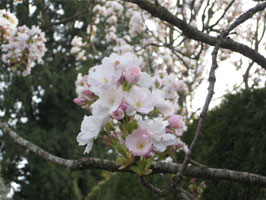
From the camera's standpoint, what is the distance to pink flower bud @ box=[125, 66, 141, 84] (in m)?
1.01

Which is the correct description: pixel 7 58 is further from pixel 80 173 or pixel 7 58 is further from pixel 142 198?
pixel 80 173

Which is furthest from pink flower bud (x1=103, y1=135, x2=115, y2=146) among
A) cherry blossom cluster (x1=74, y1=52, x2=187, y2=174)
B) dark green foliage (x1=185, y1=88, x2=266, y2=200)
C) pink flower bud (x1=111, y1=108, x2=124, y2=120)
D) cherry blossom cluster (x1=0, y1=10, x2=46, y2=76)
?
cherry blossom cluster (x1=0, y1=10, x2=46, y2=76)

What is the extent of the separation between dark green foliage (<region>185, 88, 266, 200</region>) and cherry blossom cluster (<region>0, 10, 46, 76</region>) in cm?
162

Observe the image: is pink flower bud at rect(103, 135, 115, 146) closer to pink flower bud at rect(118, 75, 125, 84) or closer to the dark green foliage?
pink flower bud at rect(118, 75, 125, 84)

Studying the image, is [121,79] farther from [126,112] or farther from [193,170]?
[193,170]

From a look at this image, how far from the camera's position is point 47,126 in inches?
361

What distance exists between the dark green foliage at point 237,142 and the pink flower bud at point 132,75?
1.23 meters

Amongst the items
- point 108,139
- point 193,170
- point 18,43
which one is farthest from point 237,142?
point 18,43

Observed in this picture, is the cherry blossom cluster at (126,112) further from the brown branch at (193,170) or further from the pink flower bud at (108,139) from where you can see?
the brown branch at (193,170)

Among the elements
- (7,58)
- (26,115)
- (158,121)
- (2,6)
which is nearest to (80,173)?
(26,115)

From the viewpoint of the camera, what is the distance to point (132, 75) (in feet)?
3.31

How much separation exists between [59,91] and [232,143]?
7.01 metres

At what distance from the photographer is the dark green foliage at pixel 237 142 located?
2.08 m

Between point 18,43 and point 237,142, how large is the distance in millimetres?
1915
